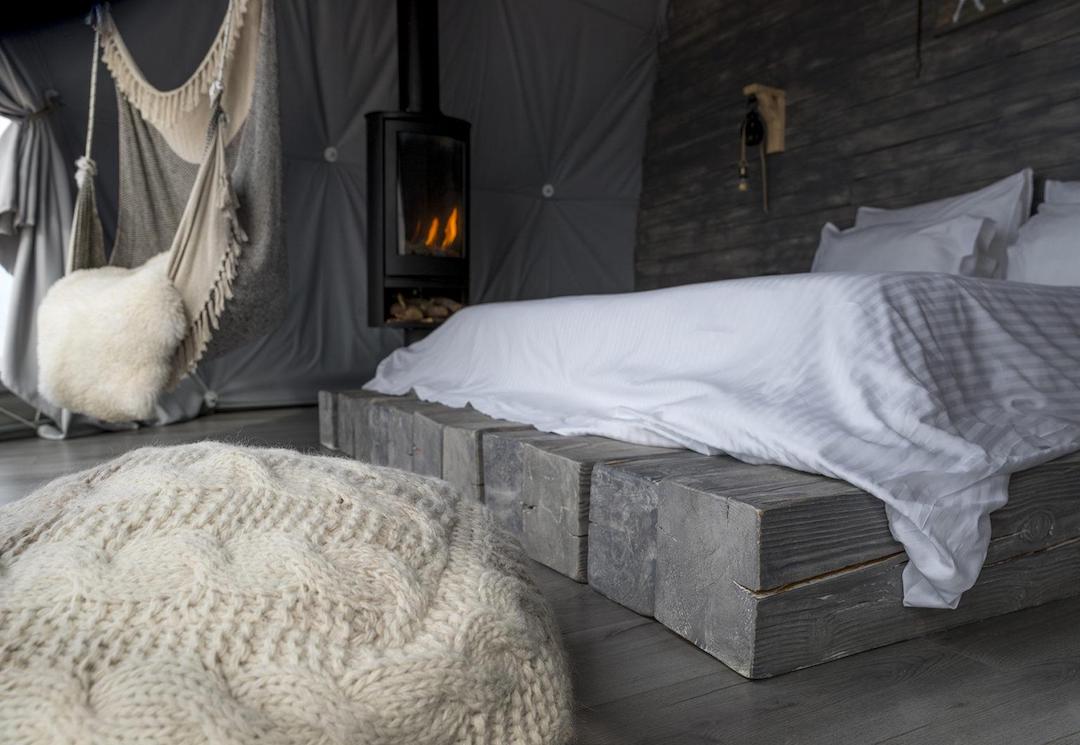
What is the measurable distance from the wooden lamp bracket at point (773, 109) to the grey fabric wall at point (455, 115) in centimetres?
114

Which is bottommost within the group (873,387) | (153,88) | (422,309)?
(873,387)

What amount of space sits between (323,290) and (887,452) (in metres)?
3.44

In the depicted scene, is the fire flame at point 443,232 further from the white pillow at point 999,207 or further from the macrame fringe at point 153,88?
the white pillow at point 999,207

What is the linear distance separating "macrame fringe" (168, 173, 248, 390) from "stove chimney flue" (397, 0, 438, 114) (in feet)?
5.56

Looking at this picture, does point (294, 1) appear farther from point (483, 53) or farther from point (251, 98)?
point (251, 98)

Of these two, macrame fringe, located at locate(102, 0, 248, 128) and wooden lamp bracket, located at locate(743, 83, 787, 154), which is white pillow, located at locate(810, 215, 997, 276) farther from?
macrame fringe, located at locate(102, 0, 248, 128)

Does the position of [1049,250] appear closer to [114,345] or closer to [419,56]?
[114,345]

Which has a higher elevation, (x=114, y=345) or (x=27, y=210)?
(x=27, y=210)

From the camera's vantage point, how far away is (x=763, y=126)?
3715 mm

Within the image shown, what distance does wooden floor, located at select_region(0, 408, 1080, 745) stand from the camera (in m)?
0.81

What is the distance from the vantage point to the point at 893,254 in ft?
8.27

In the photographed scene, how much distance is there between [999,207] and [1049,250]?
0.45m

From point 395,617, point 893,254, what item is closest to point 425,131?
point 893,254

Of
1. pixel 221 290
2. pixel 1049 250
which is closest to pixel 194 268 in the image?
pixel 221 290
